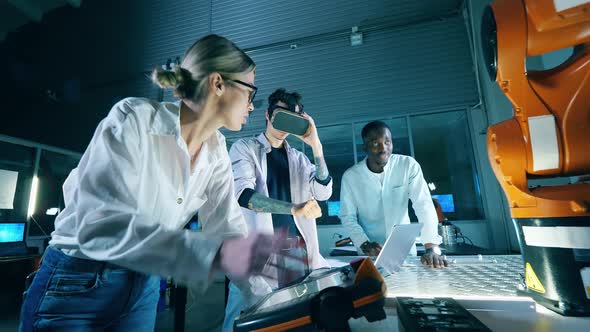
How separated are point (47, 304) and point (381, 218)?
2036 mm

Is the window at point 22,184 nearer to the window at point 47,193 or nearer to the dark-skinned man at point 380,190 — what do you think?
the window at point 47,193

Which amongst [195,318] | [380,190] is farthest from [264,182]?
[195,318]

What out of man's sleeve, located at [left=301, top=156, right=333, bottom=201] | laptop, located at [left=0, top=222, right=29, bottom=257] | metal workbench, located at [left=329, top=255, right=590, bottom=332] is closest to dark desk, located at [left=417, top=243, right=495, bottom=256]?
man's sleeve, located at [left=301, top=156, right=333, bottom=201]

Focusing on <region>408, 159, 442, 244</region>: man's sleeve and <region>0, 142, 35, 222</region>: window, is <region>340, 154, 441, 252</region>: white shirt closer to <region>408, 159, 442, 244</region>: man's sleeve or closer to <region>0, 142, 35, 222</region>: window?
<region>408, 159, 442, 244</region>: man's sleeve

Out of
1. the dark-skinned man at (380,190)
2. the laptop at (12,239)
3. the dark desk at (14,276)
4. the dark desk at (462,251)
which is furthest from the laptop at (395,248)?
the laptop at (12,239)

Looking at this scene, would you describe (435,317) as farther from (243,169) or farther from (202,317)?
(202,317)

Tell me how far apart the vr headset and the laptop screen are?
518 centimetres

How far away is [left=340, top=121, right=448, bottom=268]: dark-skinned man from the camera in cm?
211

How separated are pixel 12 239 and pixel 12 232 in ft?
0.36

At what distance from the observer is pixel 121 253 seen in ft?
1.60

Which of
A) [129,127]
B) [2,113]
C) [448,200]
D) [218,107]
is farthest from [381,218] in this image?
[2,113]

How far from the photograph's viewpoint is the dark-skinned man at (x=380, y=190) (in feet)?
6.92

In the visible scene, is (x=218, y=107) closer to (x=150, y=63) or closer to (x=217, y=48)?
(x=217, y=48)

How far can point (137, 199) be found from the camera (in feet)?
2.02
